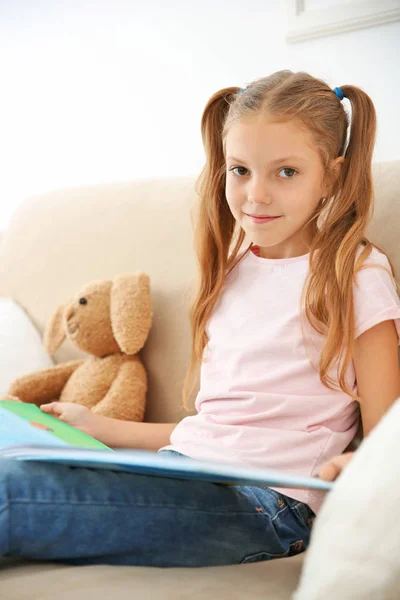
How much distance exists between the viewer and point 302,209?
106cm

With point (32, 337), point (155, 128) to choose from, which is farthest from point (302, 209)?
point (155, 128)

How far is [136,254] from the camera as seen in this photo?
1455mm

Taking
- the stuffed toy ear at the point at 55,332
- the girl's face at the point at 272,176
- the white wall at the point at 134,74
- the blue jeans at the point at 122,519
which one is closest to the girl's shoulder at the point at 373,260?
the girl's face at the point at 272,176

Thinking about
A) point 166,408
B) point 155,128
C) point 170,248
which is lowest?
point 166,408

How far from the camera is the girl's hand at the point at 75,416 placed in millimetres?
1208

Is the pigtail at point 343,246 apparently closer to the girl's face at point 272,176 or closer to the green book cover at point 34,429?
the girl's face at point 272,176

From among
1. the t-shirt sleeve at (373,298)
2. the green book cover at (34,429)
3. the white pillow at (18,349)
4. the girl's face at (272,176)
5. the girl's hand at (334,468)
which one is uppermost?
the girl's face at (272,176)

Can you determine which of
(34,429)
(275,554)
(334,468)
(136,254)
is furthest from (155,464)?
(136,254)

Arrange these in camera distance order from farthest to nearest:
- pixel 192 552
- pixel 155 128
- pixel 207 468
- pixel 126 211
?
1. pixel 155 128
2. pixel 126 211
3. pixel 192 552
4. pixel 207 468

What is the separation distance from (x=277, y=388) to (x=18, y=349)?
67cm

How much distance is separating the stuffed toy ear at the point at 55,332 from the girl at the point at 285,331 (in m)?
0.38

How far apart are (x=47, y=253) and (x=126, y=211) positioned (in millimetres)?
223

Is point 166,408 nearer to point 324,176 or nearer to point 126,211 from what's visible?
point 126,211

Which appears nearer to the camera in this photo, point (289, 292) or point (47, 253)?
point (289, 292)
